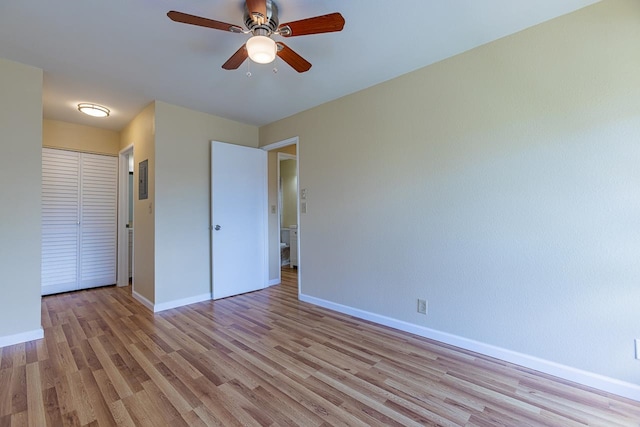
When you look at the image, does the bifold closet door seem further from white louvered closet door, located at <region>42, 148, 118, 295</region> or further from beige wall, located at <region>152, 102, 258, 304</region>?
beige wall, located at <region>152, 102, 258, 304</region>

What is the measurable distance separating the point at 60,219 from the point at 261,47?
4274mm

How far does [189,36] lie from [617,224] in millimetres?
3187

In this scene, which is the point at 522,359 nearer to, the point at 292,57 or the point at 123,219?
the point at 292,57

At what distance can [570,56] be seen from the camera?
1866mm

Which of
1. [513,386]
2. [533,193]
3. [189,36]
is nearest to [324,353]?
[513,386]

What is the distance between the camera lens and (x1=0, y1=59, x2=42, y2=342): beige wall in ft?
7.90

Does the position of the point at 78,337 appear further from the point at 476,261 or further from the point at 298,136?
the point at 476,261

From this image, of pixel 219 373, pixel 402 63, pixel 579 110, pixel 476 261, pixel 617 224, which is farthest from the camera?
pixel 402 63

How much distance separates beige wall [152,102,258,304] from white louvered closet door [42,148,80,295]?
1.95 meters

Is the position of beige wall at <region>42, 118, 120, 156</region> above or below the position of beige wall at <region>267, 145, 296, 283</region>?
above

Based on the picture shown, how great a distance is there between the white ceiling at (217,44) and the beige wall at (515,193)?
0.92 feet

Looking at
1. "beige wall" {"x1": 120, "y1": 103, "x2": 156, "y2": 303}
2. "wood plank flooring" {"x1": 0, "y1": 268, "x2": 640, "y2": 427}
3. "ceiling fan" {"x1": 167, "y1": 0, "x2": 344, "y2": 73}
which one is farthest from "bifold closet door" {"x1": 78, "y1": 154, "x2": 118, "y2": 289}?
"ceiling fan" {"x1": 167, "y1": 0, "x2": 344, "y2": 73}

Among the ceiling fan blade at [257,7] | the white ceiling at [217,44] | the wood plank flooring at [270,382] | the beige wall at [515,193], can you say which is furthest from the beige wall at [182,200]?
the ceiling fan blade at [257,7]

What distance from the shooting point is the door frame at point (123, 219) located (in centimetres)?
448
